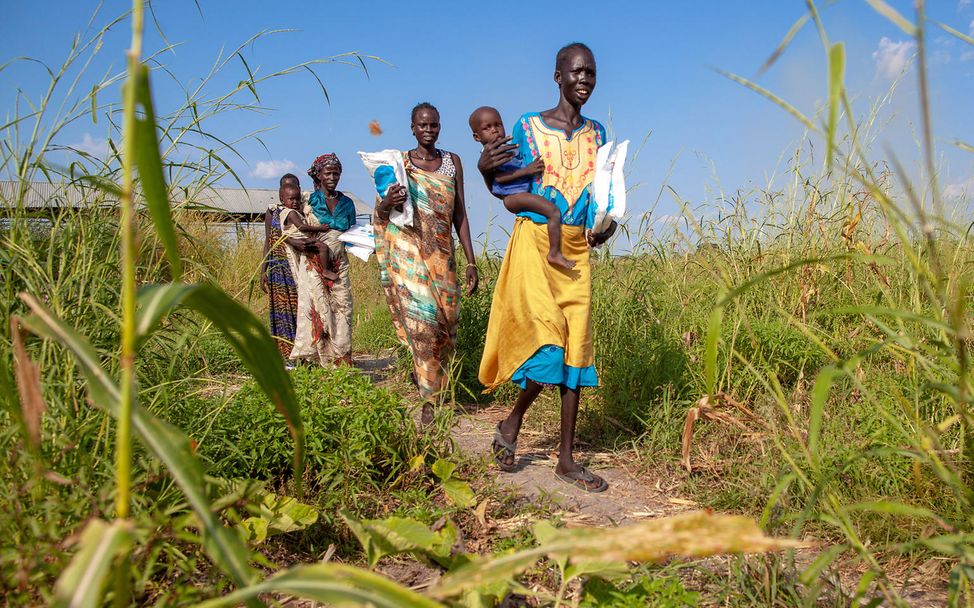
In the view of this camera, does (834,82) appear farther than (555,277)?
No

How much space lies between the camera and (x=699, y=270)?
16.1ft

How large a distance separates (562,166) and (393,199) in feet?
4.18

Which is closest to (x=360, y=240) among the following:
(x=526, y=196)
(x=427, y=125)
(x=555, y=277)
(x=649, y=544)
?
(x=427, y=125)

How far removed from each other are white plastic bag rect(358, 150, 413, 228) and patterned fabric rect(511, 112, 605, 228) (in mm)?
1069

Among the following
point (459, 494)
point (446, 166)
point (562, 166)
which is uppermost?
point (446, 166)

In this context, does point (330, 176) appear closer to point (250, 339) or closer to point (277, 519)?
point (277, 519)

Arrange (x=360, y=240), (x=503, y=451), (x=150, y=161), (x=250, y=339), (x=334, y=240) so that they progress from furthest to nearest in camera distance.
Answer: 1. (x=334, y=240)
2. (x=360, y=240)
3. (x=503, y=451)
4. (x=250, y=339)
5. (x=150, y=161)

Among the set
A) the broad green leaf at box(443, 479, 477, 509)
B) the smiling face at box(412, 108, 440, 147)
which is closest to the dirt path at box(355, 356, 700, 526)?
the broad green leaf at box(443, 479, 477, 509)

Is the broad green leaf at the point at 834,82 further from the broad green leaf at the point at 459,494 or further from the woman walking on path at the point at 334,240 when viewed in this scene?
the woman walking on path at the point at 334,240

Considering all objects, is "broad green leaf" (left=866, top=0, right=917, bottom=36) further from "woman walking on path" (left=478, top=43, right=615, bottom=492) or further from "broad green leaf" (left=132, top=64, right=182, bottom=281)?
"woman walking on path" (left=478, top=43, right=615, bottom=492)

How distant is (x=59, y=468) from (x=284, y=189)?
16.5ft

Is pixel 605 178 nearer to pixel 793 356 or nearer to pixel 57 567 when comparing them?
pixel 793 356

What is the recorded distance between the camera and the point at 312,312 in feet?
20.4

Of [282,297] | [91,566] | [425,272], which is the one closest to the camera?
[91,566]
